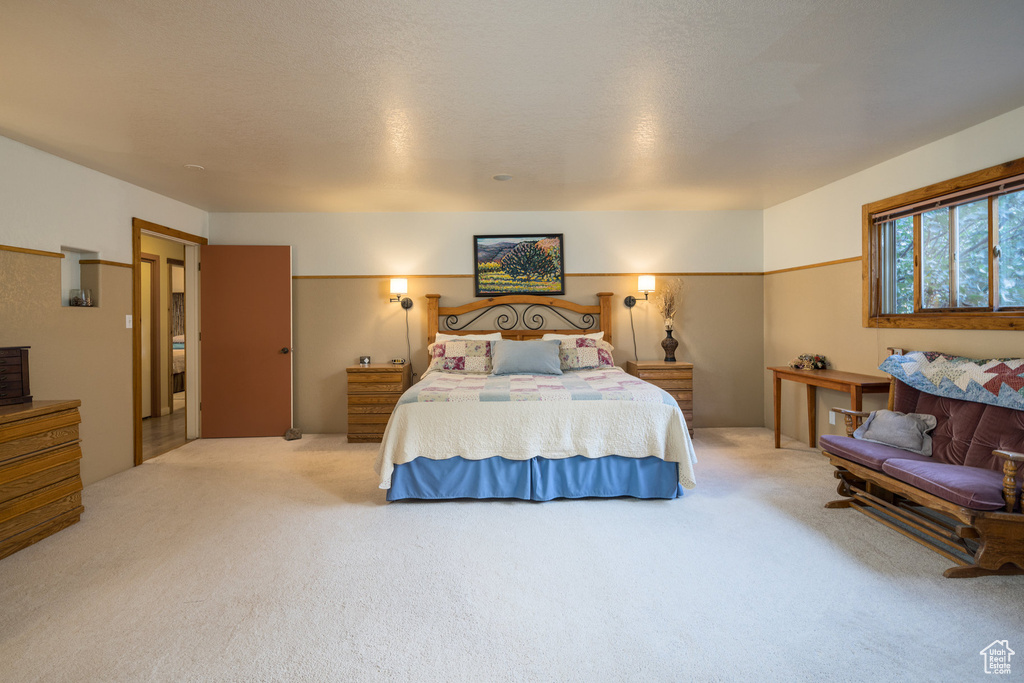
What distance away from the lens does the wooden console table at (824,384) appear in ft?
12.7

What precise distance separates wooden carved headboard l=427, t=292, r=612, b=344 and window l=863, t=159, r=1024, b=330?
246cm

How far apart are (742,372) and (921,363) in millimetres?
2373

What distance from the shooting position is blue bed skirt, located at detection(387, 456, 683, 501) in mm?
3420

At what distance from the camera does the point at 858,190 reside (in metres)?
4.31

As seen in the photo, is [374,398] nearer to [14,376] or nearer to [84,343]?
[84,343]

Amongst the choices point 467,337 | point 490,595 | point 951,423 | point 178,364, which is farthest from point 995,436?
point 178,364

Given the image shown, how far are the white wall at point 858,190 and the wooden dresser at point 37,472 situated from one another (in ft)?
19.3

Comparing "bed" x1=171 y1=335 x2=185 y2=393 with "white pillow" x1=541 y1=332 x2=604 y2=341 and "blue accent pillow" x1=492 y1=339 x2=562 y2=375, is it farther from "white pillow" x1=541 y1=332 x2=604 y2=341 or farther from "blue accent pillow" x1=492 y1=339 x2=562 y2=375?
"white pillow" x1=541 y1=332 x2=604 y2=341

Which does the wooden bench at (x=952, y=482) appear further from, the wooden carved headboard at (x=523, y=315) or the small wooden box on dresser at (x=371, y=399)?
the small wooden box on dresser at (x=371, y=399)

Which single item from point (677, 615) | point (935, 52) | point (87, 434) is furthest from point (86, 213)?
point (935, 52)

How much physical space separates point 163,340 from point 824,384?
7807 mm

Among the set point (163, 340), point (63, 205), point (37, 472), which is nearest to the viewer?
point (37, 472)

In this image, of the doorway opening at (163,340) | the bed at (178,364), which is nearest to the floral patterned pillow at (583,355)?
the doorway opening at (163,340)

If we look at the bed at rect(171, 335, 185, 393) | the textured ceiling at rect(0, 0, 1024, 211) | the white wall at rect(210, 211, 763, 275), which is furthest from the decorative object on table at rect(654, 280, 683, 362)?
the bed at rect(171, 335, 185, 393)
